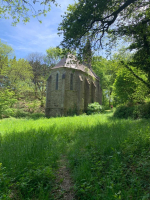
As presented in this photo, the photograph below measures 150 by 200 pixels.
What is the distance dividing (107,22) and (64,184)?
7528mm

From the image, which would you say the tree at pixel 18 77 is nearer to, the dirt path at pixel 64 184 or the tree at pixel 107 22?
the tree at pixel 107 22

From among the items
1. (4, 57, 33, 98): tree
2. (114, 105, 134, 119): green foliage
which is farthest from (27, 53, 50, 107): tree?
(114, 105, 134, 119): green foliage

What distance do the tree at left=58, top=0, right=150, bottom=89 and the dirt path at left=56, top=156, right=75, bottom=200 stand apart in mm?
5897

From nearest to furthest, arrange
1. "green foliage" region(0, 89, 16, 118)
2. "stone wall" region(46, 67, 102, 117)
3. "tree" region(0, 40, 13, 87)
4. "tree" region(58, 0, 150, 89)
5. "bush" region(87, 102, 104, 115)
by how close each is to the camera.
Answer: "tree" region(58, 0, 150, 89)
"green foliage" region(0, 89, 16, 118)
"stone wall" region(46, 67, 102, 117)
"bush" region(87, 102, 104, 115)
"tree" region(0, 40, 13, 87)

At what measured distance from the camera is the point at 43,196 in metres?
2.44

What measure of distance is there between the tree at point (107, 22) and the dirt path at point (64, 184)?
590 centimetres

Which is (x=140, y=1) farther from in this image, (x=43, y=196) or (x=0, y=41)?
(x=0, y=41)

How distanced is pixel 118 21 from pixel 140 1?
134 cm

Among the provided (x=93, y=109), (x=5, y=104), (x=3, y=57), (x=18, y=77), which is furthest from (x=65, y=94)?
(x=3, y=57)

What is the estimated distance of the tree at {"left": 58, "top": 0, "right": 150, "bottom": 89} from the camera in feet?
21.6

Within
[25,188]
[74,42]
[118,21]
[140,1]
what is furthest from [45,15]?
[25,188]

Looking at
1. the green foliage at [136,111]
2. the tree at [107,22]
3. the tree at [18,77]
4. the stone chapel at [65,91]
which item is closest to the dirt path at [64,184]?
the tree at [107,22]

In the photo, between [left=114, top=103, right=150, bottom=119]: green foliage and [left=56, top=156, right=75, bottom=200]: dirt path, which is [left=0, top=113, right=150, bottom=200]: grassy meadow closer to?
[left=56, top=156, right=75, bottom=200]: dirt path

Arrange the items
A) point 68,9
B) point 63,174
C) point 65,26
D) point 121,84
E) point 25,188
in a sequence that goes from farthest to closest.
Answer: point 121,84 → point 68,9 → point 65,26 → point 63,174 → point 25,188
